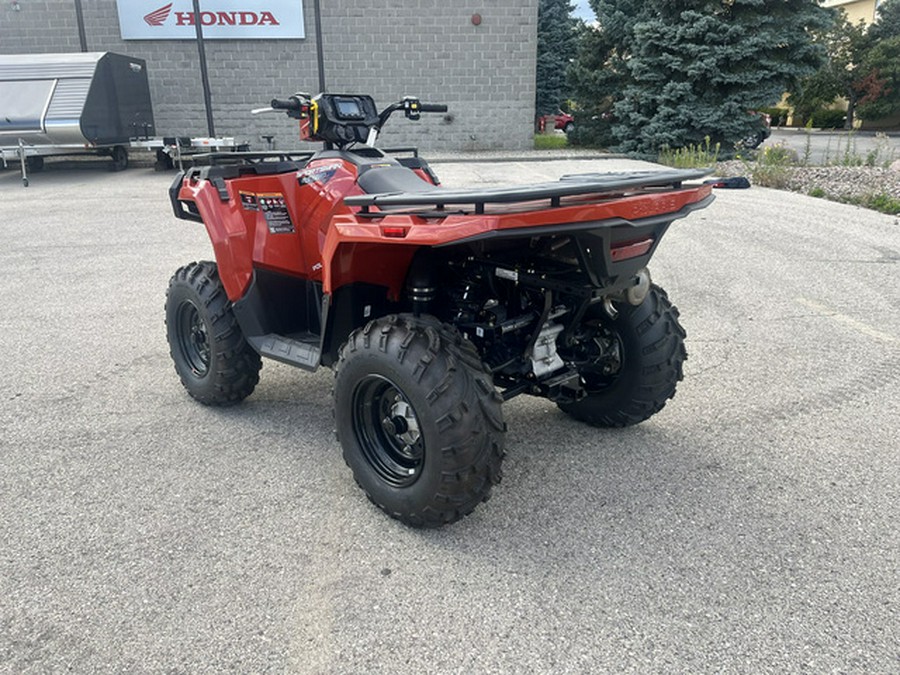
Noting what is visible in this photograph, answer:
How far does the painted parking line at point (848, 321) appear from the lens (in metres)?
5.13

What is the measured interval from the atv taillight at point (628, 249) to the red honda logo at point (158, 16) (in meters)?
19.3

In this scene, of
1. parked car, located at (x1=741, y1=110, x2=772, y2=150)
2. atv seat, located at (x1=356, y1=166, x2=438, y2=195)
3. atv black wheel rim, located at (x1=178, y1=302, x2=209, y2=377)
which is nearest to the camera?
atv seat, located at (x1=356, y1=166, x2=438, y2=195)

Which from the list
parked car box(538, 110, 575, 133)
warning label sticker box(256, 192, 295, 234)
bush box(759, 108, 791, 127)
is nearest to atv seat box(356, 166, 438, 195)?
warning label sticker box(256, 192, 295, 234)

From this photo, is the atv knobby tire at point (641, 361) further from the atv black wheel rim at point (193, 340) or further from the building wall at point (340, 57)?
the building wall at point (340, 57)

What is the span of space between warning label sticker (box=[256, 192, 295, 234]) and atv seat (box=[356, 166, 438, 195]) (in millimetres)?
597

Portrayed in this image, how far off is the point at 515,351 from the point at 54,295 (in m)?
5.27

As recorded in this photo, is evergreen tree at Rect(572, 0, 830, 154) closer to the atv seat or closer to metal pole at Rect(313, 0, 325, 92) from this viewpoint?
metal pole at Rect(313, 0, 325, 92)

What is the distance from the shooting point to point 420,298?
10.1 feet

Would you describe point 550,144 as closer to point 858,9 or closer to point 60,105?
point 60,105

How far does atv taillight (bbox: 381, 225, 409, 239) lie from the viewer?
2.51 meters

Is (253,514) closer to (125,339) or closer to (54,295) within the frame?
(125,339)

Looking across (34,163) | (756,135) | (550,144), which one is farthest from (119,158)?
(756,135)

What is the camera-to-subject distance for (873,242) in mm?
8102

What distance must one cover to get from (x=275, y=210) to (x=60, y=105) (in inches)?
506
